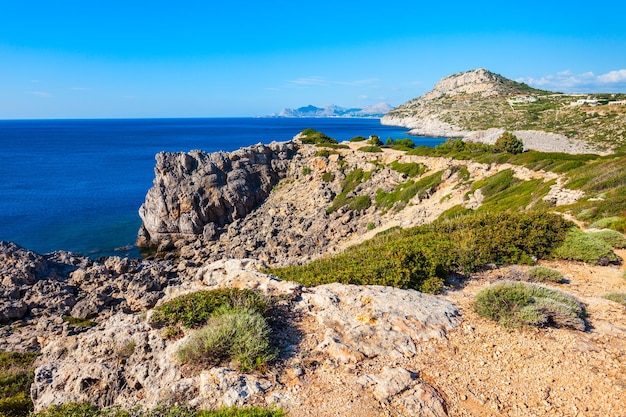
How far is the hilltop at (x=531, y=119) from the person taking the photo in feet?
254

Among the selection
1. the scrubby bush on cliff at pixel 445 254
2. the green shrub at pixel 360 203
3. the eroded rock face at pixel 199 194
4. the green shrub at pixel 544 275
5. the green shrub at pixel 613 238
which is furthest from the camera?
the eroded rock face at pixel 199 194

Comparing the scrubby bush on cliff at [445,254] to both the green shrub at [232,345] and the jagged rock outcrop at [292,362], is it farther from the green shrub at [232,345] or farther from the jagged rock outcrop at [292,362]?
the green shrub at [232,345]

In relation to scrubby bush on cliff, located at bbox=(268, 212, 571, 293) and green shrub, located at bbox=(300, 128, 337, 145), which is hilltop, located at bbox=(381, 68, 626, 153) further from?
scrubby bush on cliff, located at bbox=(268, 212, 571, 293)

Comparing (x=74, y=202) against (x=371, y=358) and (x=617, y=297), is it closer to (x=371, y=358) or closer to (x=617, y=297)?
(x=371, y=358)

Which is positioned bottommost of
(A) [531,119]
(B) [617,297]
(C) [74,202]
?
(C) [74,202]

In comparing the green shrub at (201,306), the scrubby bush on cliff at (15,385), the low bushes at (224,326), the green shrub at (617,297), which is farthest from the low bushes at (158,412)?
the green shrub at (617,297)

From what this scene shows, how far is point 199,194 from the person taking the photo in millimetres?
46750

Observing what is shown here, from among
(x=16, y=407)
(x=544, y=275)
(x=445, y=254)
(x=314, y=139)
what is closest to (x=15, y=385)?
(x=16, y=407)

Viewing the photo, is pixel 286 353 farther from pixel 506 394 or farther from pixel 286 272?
pixel 286 272

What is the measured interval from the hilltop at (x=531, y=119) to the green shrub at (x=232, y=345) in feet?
255

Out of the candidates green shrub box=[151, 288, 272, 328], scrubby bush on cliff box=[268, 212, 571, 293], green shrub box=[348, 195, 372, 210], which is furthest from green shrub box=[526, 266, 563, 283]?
green shrub box=[348, 195, 372, 210]

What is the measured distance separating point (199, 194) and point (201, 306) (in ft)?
134

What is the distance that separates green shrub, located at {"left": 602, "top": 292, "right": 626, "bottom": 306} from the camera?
9.47 meters

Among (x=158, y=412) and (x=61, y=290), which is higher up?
(x=158, y=412)
